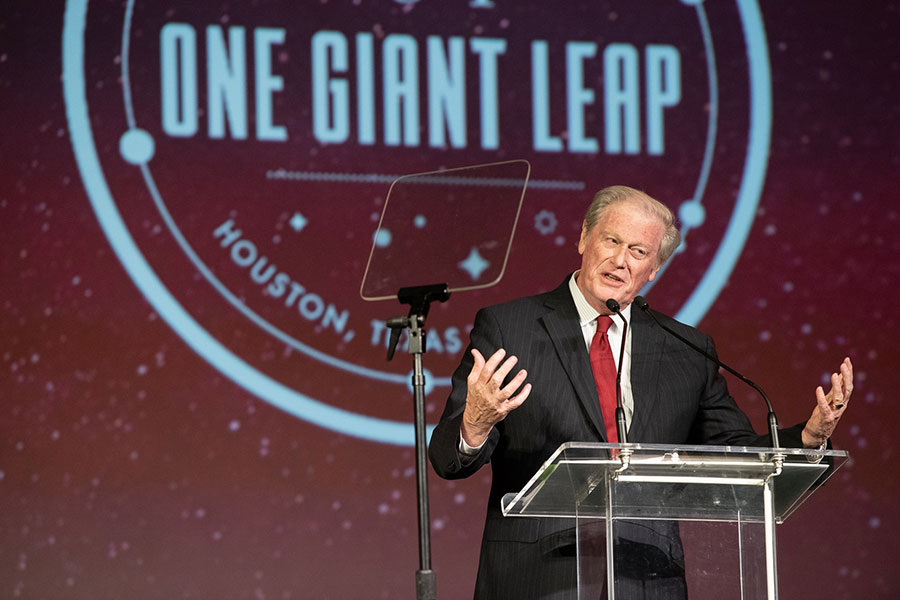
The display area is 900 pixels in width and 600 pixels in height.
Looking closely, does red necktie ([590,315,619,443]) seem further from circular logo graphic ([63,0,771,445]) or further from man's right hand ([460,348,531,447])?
circular logo graphic ([63,0,771,445])

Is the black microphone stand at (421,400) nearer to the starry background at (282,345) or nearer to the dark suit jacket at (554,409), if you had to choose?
the dark suit jacket at (554,409)

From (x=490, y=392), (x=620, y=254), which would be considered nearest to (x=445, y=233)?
(x=620, y=254)

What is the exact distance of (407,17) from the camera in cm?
376

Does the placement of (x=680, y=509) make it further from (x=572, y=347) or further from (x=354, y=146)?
(x=354, y=146)

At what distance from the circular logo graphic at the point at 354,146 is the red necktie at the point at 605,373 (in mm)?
1324

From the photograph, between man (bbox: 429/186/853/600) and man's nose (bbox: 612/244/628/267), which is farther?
man's nose (bbox: 612/244/628/267)

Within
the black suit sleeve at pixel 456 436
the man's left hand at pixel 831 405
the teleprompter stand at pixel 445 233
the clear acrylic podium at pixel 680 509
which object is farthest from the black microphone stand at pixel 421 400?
the man's left hand at pixel 831 405

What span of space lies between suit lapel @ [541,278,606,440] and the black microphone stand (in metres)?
0.26

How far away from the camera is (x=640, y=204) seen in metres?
2.49

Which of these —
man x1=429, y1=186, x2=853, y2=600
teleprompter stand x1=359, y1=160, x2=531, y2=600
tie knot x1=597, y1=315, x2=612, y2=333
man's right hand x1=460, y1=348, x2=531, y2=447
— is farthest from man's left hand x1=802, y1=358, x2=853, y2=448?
teleprompter stand x1=359, y1=160, x2=531, y2=600

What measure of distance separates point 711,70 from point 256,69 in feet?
5.02

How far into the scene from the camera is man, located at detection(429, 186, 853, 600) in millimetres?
2094

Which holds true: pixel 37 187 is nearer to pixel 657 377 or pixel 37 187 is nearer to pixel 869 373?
pixel 657 377

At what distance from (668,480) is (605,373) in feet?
1.51
